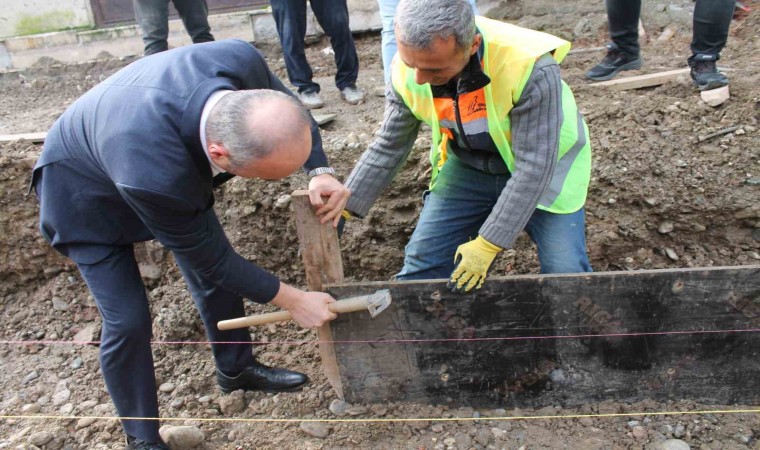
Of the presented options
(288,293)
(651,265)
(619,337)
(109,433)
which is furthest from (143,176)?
(651,265)

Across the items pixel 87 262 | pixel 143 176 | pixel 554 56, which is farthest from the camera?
pixel 87 262

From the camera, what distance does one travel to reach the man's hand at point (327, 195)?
2.31m

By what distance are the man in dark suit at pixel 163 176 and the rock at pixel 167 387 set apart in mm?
630

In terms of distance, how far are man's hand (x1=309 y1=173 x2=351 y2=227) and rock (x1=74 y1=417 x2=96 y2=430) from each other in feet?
5.28

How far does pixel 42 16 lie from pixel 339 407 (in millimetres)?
6538

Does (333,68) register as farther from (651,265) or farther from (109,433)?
(109,433)

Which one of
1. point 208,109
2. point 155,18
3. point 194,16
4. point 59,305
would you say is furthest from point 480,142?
point 194,16

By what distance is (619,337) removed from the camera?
2.43 metres

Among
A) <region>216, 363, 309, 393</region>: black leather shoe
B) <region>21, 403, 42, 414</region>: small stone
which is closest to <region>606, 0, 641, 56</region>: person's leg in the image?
<region>216, 363, 309, 393</region>: black leather shoe

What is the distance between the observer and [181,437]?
2.61 meters

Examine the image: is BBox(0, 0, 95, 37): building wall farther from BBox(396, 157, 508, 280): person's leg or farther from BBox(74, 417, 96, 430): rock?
BBox(396, 157, 508, 280): person's leg

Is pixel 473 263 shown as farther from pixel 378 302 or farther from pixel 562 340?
pixel 562 340

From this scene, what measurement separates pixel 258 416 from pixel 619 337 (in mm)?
1666

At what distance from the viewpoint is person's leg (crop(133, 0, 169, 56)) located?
4.47 metres
